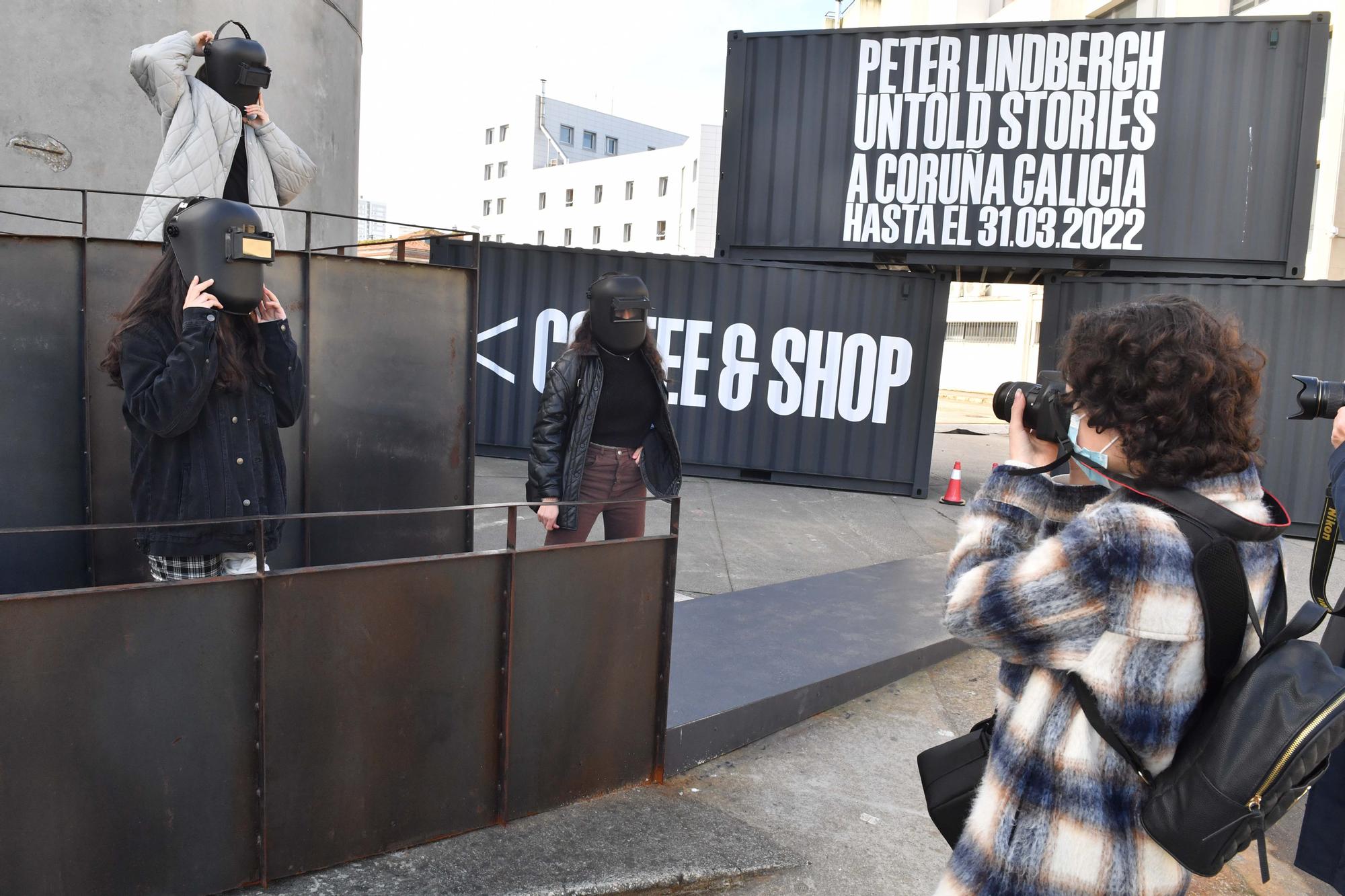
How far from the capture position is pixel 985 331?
35.4 m

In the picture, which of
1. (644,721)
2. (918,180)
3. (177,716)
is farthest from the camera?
(918,180)

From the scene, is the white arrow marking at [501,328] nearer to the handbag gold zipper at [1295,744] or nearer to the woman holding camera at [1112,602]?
the woman holding camera at [1112,602]

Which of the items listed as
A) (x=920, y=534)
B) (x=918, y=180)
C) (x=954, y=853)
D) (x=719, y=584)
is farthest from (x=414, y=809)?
(x=918, y=180)

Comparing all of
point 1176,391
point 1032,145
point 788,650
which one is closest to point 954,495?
point 1032,145

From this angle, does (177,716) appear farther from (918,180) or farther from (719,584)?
(918,180)

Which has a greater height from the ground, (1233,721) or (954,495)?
(1233,721)

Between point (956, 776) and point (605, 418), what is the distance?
106 inches

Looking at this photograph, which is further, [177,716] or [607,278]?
[607,278]

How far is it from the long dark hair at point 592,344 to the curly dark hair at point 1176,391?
109 inches

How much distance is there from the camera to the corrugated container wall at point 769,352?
10336 mm

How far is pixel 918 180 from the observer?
10172 mm

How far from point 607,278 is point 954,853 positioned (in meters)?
2.99

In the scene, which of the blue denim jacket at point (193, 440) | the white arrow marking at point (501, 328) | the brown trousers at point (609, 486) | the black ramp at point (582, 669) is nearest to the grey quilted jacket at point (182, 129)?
the blue denim jacket at point (193, 440)

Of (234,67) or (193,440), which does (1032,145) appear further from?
(193,440)
